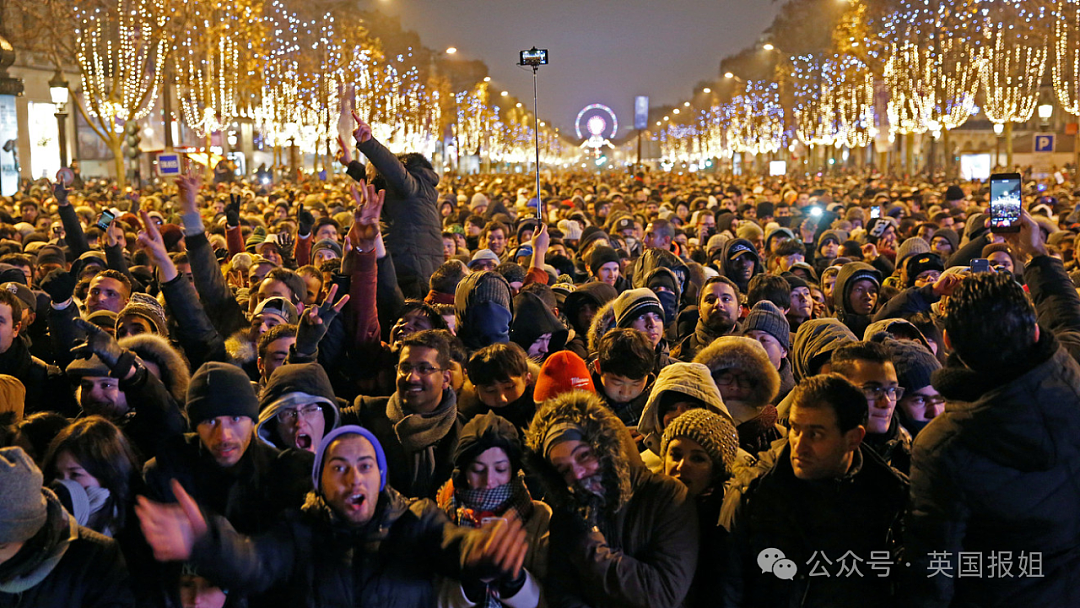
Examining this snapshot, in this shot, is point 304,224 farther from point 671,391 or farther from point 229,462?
point 671,391

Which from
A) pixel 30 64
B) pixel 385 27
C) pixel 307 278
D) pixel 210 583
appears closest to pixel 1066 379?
pixel 210 583

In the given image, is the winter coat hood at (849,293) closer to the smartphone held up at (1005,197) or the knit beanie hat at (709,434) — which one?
the smartphone held up at (1005,197)

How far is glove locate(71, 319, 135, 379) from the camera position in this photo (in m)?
4.73

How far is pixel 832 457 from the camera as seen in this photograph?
150 inches

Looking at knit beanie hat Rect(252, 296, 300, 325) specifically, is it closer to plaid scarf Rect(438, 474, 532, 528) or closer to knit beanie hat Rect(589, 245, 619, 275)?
plaid scarf Rect(438, 474, 532, 528)

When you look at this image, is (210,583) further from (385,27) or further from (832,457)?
(385,27)

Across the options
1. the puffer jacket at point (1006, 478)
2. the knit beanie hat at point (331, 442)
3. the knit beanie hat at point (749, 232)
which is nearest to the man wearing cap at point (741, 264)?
the knit beanie hat at point (749, 232)

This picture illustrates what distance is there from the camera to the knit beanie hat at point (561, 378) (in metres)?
5.28

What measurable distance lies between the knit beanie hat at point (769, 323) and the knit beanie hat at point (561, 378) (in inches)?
Result: 55.3

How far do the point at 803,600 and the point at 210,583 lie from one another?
2.01 meters

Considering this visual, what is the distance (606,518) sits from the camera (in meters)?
3.85

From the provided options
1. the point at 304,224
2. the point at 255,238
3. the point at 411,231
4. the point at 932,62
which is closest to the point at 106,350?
the point at 411,231

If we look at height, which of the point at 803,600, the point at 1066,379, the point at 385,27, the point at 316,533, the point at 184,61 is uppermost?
the point at 385,27

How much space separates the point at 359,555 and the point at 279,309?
3.28 meters
